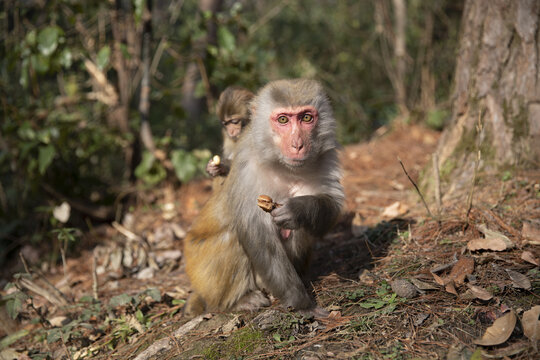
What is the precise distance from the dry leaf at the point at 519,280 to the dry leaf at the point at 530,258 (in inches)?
6.9

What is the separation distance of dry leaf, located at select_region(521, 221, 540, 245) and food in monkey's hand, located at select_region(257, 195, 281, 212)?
1672mm

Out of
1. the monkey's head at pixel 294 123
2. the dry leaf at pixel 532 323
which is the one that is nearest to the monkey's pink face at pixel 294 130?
the monkey's head at pixel 294 123

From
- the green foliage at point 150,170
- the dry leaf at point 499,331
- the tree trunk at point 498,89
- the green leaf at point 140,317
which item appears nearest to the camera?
the dry leaf at point 499,331

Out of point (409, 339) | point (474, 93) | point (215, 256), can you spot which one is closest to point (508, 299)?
point (409, 339)

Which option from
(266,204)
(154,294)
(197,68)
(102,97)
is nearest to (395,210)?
(266,204)

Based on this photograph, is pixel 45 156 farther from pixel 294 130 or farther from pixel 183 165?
pixel 294 130

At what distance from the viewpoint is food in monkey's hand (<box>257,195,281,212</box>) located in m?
2.67

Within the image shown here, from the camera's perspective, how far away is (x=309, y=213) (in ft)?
8.89

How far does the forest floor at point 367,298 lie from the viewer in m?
2.30

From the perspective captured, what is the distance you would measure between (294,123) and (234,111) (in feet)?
5.02

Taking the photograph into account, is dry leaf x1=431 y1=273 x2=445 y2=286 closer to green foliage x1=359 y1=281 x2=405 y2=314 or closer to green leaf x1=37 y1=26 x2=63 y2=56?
green foliage x1=359 y1=281 x2=405 y2=314

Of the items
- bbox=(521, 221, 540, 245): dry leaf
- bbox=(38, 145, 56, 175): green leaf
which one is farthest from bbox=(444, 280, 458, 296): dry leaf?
bbox=(38, 145, 56, 175): green leaf

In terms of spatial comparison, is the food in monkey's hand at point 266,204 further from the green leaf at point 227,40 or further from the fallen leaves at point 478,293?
the green leaf at point 227,40

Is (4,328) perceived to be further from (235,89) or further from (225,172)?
(235,89)
